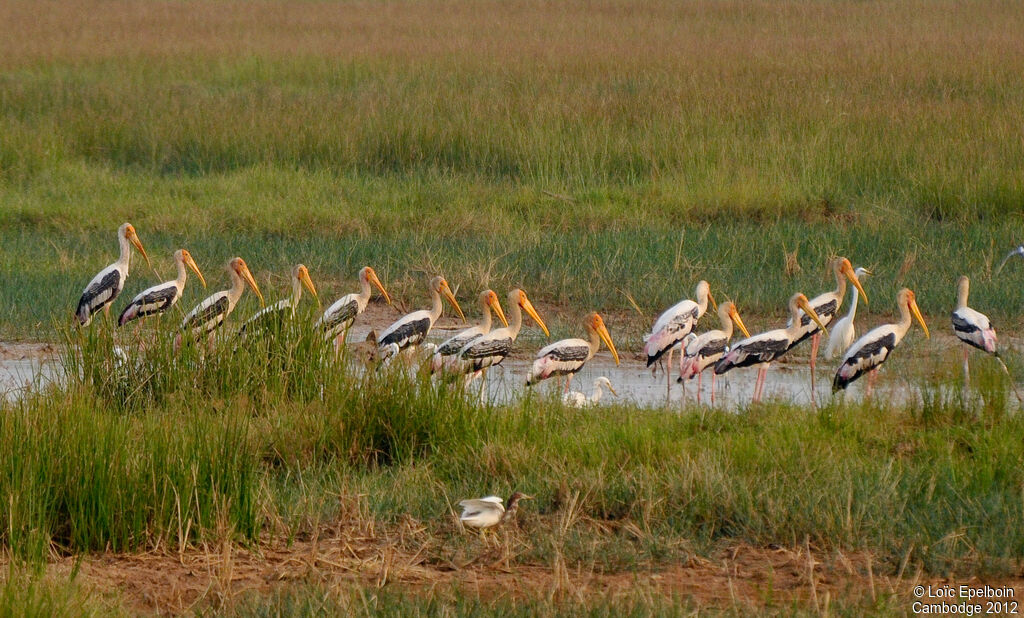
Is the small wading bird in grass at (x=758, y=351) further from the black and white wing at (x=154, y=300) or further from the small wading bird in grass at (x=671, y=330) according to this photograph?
the black and white wing at (x=154, y=300)

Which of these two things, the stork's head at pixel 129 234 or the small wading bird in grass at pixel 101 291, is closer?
the small wading bird in grass at pixel 101 291

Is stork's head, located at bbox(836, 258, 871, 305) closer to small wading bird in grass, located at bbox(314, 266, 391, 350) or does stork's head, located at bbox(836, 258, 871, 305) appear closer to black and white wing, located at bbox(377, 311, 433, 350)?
black and white wing, located at bbox(377, 311, 433, 350)

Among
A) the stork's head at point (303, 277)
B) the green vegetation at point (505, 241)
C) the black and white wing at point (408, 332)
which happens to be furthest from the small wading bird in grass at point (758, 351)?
the stork's head at point (303, 277)

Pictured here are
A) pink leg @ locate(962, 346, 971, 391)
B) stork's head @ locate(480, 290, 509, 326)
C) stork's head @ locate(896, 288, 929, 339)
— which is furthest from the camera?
stork's head @ locate(480, 290, 509, 326)

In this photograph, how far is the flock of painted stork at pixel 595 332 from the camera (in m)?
6.74

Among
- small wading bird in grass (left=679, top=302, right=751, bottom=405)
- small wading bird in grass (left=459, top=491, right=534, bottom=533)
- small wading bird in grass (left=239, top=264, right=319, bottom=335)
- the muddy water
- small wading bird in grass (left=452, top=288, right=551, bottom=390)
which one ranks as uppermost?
small wading bird in grass (left=239, top=264, right=319, bottom=335)

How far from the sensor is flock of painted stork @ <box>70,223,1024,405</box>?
6.74 metres

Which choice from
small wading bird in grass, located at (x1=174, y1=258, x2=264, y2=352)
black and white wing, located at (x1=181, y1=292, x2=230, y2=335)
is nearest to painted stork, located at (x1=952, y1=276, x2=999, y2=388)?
small wading bird in grass, located at (x1=174, y1=258, x2=264, y2=352)

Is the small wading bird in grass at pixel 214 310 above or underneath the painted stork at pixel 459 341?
above

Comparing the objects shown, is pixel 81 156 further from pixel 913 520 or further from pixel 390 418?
pixel 913 520

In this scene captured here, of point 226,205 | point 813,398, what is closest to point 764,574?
point 813,398

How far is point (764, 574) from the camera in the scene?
420 cm

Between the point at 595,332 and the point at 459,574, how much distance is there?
3365 mm

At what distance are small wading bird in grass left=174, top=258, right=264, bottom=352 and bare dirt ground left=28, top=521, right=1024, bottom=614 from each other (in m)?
1.76
